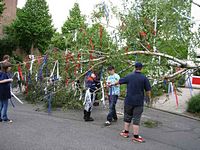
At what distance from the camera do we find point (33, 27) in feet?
116

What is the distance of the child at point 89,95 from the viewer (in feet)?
26.5

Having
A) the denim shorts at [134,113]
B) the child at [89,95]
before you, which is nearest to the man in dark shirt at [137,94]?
the denim shorts at [134,113]

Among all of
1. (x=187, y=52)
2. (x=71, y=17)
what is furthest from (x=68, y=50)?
(x=71, y=17)

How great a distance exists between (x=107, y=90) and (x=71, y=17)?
32.9m

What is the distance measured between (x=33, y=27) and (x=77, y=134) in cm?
3041

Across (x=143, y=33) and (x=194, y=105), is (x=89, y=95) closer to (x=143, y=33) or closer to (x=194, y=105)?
(x=143, y=33)

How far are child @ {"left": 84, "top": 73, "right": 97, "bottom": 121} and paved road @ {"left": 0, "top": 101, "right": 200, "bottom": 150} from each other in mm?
280

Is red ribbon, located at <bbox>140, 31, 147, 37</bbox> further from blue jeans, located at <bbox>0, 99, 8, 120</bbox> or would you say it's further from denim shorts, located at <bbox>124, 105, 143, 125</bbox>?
blue jeans, located at <bbox>0, 99, 8, 120</bbox>

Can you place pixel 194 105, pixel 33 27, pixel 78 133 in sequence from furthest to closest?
pixel 33 27 < pixel 194 105 < pixel 78 133

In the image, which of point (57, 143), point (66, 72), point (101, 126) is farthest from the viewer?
point (66, 72)

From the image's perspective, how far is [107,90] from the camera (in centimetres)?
841

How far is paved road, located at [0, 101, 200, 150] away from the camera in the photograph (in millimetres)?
5754

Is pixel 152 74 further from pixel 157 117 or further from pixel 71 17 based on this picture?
pixel 71 17

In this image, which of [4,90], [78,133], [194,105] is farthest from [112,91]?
[194,105]
